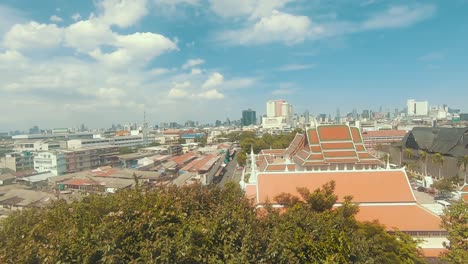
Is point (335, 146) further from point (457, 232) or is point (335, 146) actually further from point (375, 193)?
point (457, 232)

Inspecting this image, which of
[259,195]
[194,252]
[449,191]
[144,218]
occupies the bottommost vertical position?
[449,191]

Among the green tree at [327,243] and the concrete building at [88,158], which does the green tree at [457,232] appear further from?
the concrete building at [88,158]

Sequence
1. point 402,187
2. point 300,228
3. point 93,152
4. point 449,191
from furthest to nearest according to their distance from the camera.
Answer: point 93,152
point 449,191
point 402,187
point 300,228

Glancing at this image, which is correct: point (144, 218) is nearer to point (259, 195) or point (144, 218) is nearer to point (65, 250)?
point (65, 250)

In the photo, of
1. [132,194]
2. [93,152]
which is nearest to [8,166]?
[93,152]

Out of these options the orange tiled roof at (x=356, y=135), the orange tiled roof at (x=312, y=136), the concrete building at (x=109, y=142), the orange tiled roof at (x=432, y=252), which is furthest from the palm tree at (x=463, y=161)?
the concrete building at (x=109, y=142)

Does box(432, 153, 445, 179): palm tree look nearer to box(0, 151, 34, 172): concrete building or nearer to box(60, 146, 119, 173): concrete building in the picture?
box(60, 146, 119, 173): concrete building
